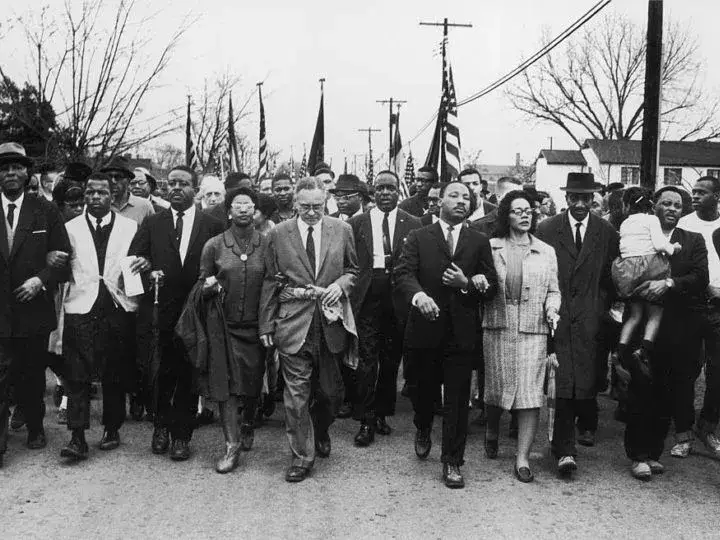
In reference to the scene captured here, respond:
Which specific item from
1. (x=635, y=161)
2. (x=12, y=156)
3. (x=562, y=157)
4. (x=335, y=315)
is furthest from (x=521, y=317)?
(x=562, y=157)

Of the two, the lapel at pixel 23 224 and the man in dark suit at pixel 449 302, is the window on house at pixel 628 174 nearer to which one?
the man in dark suit at pixel 449 302

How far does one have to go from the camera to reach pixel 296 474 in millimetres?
5949

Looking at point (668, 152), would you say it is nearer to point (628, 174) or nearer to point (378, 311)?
point (628, 174)

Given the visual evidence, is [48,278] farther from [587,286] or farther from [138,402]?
[587,286]

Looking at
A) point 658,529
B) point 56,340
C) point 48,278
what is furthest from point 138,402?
point 658,529

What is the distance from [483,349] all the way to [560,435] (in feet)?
2.86

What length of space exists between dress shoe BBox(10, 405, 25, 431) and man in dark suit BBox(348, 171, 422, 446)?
118 inches

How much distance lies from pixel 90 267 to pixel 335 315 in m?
2.15

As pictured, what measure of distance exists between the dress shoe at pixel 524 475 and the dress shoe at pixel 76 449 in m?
3.31

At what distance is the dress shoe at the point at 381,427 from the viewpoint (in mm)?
7395

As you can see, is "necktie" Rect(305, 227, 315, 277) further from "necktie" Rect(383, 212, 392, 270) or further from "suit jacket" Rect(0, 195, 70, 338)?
"suit jacket" Rect(0, 195, 70, 338)

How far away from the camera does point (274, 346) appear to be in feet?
20.5

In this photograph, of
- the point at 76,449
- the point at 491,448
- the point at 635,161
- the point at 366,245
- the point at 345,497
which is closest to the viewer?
the point at 345,497

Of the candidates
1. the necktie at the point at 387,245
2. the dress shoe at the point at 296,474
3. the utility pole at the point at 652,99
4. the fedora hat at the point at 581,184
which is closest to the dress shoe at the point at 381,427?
the necktie at the point at 387,245
